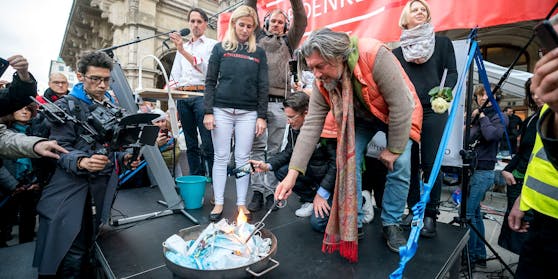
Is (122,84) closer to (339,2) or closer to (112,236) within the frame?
(112,236)

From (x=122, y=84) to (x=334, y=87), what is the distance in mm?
2218

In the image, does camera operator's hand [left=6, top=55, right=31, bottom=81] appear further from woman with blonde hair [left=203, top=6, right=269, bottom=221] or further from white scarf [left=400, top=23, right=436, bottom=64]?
white scarf [left=400, top=23, right=436, bottom=64]

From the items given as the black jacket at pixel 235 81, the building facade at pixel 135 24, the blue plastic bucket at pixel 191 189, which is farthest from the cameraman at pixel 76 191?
the building facade at pixel 135 24

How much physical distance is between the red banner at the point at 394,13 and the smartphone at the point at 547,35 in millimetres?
2386

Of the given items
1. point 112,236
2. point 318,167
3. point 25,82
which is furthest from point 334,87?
point 25,82

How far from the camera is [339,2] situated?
3670mm

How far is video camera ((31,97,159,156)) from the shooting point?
1.78 metres

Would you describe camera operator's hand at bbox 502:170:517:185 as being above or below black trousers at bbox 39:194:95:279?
above

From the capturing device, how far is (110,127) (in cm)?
181

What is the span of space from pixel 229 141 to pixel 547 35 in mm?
2164

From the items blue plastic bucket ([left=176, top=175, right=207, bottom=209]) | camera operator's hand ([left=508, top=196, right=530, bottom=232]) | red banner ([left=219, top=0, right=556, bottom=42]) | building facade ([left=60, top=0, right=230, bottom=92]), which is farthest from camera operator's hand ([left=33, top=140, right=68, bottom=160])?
building facade ([left=60, top=0, right=230, bottom=92])

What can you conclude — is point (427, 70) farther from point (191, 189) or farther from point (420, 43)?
point (191, 189)

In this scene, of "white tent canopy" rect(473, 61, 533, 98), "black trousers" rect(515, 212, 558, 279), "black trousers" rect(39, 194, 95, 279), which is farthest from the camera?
"white tent canopy" rect(473, 61, 533, 98)

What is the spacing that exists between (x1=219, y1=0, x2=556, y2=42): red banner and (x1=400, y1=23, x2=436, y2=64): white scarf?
85 centimetres
